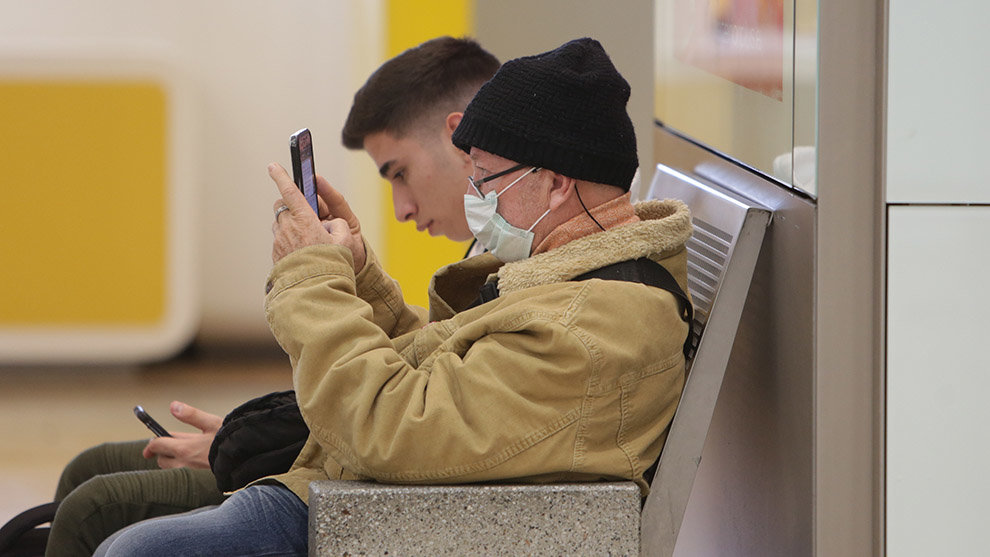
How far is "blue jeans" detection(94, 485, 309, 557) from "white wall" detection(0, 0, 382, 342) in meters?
4.05

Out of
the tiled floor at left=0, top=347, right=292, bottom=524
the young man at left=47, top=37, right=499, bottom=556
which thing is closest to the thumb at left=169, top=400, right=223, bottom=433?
the young man at left=47, top=37, right=499, bottom=556

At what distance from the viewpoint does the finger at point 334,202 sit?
217cm

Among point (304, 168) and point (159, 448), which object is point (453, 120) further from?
point (159, 448)

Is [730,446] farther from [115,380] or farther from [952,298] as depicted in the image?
[115,380]

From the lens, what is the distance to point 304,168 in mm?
2006

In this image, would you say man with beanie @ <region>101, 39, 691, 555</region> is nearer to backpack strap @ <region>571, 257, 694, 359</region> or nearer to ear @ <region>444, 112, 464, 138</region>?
backpack strap @ <region>571, 257, 694, 359</region>

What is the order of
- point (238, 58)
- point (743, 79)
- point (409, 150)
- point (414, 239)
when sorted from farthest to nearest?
point (238, 58) → point (414, 239) → point (409, 150) → point (743, 79)

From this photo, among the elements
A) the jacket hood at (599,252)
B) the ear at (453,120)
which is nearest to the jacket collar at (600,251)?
the jacket hood at (599,252)

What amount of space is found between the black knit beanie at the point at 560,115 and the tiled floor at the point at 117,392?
386 centimetres

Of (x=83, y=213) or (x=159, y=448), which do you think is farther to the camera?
(x=83, y=213)

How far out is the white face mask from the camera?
1.87 m

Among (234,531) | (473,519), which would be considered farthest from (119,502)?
(473,519)

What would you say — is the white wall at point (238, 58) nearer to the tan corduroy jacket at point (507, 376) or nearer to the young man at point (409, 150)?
the young man at point (409, 150)

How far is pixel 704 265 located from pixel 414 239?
132 inches
